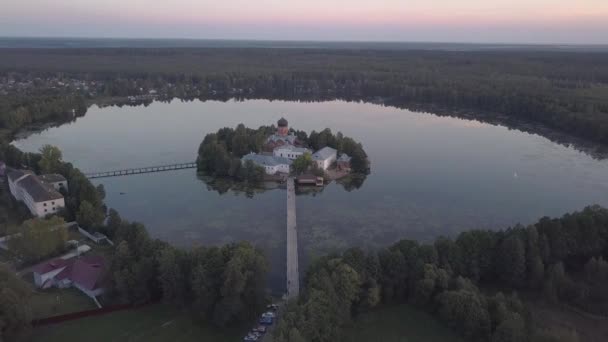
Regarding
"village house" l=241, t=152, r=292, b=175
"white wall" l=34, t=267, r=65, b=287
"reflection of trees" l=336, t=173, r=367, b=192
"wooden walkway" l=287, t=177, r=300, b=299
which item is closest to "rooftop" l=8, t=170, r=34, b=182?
"white wall" l=34, t=267, r=65, b=287

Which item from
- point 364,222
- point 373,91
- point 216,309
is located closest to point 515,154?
point 364,222

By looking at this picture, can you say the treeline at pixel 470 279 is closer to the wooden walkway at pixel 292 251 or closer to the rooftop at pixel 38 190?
the wooden walkway at pixel 292 251

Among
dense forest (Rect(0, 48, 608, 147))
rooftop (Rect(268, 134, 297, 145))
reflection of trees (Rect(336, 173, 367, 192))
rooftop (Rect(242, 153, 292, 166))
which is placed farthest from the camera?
dense forest (Rect(0, 48, 608, 147))

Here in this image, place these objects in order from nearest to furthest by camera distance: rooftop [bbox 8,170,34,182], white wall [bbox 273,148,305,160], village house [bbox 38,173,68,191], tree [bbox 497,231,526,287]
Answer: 1. tree [bbox 497,231,526,287]
2. village house [bbox 38,173,68,191]
3. rooftop [bbox 8,170,34,182]
4. white wall [bbox 273,148,305,160]

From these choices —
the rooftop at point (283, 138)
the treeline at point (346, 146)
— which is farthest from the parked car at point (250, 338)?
the rooftop at point (283, 138)

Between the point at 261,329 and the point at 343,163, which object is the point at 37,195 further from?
the point at 343,163

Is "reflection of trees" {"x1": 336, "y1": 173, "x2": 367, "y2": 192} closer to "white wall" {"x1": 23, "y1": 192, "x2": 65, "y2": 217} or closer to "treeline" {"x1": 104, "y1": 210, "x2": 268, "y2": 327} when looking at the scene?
"treeline" {"x1": 104, "y1": 210, "x2": 268, "y2": 327}

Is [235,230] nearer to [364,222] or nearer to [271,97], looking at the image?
[364,222]
